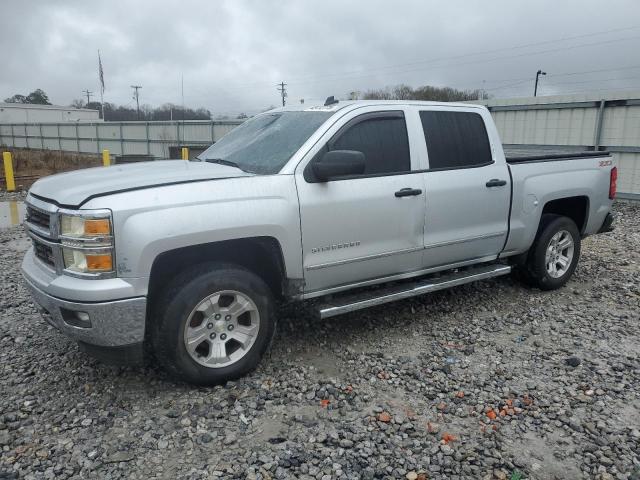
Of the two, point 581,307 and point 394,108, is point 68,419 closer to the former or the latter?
point 394,108

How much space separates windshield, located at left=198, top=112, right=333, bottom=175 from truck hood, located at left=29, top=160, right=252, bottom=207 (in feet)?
0.61

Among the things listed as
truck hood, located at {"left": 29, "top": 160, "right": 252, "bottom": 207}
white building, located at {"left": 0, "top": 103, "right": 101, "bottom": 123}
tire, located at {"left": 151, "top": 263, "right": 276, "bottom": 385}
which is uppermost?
white building, located at {"left": 0, "top": 103, "right": 101, "bottom": 123}

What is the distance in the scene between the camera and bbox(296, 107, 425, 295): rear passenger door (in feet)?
12.6

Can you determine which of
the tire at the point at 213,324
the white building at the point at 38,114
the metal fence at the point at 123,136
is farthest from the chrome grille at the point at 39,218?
the white building at the point at 38,114

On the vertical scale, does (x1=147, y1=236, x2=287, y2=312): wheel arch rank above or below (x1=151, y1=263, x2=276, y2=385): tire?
above

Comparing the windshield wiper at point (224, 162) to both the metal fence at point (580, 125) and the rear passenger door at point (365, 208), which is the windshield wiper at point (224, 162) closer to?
the rear passenger door at point (365, 208)

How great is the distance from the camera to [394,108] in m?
4.43

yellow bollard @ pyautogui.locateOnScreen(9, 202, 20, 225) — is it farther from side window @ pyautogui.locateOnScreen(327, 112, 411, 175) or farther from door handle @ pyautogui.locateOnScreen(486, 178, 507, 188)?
door handle @ pyautogui.locateOnScreen(486, 178, 507, 188)

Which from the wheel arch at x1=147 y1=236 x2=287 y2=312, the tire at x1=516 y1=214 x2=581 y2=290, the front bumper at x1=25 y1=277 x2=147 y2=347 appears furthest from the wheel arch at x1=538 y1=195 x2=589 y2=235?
the front bumper at x1=25 y1=277 x2=147 y2=347

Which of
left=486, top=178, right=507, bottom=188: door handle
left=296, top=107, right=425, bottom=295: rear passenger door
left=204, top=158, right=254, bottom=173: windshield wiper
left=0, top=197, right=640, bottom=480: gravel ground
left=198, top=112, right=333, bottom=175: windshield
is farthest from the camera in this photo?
left=486, top=178, right=507, bottom=188: door handle

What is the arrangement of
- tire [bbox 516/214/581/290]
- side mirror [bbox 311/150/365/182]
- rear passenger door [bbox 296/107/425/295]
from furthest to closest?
tire [bbox 516/214/581/290]
rear passenger door [bbox 296/107/425/295]
side mirror [bbox 311/150/365/182]

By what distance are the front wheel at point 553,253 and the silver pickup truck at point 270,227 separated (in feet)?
0.84

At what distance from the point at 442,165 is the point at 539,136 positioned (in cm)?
934

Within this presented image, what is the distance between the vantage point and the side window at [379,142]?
4.13m
